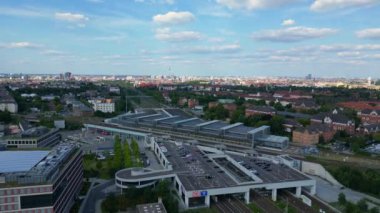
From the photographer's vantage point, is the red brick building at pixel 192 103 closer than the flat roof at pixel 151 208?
No

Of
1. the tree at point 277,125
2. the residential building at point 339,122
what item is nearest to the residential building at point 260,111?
the tree at point 277,125

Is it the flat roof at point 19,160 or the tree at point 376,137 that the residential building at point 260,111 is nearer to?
the tree at point 376,137

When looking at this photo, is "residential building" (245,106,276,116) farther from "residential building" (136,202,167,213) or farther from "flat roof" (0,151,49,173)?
"flat roof" (0,151,49,173)

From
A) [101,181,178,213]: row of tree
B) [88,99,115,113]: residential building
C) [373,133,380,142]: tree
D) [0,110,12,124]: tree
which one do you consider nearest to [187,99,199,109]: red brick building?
[88,99,115,113]: residential building

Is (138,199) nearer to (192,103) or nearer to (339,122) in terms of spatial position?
(339,122)

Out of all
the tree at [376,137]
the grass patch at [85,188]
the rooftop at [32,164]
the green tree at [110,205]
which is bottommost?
the grass patch at [85,188]

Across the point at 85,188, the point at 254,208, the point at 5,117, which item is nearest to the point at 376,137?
the point at 254,208
